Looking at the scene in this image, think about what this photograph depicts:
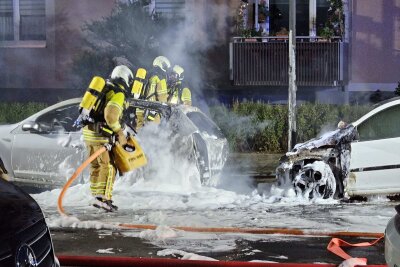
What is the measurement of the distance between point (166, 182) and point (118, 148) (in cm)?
109

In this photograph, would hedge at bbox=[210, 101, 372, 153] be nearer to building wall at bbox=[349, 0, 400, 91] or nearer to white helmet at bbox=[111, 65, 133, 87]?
building wall at bbox=[349, 0, 400, 91]

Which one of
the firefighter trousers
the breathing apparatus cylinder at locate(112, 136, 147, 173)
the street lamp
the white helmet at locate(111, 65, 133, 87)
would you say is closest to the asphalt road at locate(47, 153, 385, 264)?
the firefighter trousers

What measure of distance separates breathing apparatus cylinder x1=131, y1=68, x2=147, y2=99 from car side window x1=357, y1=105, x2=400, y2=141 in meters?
3.61

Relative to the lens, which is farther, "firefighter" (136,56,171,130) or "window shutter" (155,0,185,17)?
"window shutter" (155,0,185,17)

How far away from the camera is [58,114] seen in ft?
33.2

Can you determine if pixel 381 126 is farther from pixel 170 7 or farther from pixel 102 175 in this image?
pixel 170 7

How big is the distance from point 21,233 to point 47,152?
625 cm

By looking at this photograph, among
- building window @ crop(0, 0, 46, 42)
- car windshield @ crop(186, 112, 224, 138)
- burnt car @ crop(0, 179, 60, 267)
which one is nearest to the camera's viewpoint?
burnt car @ crop(0, 179, 60, 267)

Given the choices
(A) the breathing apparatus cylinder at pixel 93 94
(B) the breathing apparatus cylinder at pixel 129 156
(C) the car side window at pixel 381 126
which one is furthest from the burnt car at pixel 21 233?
(C) the car side window at pixel 381 126

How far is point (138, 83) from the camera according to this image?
1153 centimetres

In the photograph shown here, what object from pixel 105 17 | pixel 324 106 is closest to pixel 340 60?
pixel 324 106

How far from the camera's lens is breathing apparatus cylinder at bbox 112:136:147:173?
8.77 metres

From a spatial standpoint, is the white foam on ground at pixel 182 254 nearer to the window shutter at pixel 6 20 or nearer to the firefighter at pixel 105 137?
the firefighter at pixel 105 137

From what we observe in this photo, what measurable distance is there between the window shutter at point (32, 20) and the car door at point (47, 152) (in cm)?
966
